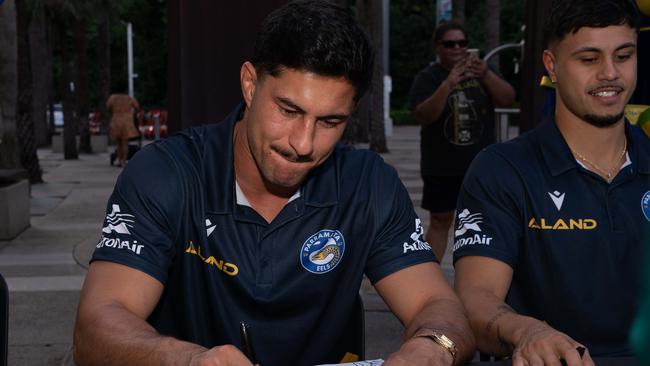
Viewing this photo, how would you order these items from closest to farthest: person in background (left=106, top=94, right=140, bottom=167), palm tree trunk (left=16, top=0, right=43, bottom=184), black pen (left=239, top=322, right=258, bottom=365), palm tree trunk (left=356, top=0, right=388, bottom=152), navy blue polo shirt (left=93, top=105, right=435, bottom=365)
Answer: black pen (left=239, top=322, right=258, bottom=365) < navy blue polo shirt (left=93, top=105, right=435, bottom=365) < palm tree trunk (left=16, top=0, right=43, bottom=184) < person in background (left=106, top=94, right=140, bottom=167) < palm tree trunk (left=356, top=0, right=388, bottom=152)

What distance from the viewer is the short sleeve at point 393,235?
2.67 meters

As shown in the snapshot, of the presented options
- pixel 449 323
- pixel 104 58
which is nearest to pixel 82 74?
pixel 104 58

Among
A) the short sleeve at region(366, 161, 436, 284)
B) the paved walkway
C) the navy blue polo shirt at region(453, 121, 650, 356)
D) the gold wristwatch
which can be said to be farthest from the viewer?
the paved walkway

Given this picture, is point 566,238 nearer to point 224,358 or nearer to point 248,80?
point 248,80

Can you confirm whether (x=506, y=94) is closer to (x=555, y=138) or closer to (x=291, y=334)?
(x=555, y=138)

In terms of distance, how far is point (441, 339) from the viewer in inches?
91.4

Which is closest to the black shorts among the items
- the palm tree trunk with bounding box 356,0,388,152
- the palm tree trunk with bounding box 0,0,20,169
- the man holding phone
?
the man holding phone

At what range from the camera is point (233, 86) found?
545 cm

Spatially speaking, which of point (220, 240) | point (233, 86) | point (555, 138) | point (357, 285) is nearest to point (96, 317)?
point (220, 240)

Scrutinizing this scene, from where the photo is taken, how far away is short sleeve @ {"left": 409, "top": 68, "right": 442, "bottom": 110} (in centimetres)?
726

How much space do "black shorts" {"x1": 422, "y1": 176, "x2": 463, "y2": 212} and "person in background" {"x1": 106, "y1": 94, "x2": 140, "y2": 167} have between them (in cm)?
1432

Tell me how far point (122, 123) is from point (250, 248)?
1878cm

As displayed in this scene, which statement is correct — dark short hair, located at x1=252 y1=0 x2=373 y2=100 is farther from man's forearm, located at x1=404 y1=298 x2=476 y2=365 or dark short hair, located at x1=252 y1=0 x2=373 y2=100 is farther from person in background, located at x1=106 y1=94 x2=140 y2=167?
person in background, located at x1=106 y1=94 x2=140 y2=167

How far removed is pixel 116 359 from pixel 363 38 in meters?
0.98
